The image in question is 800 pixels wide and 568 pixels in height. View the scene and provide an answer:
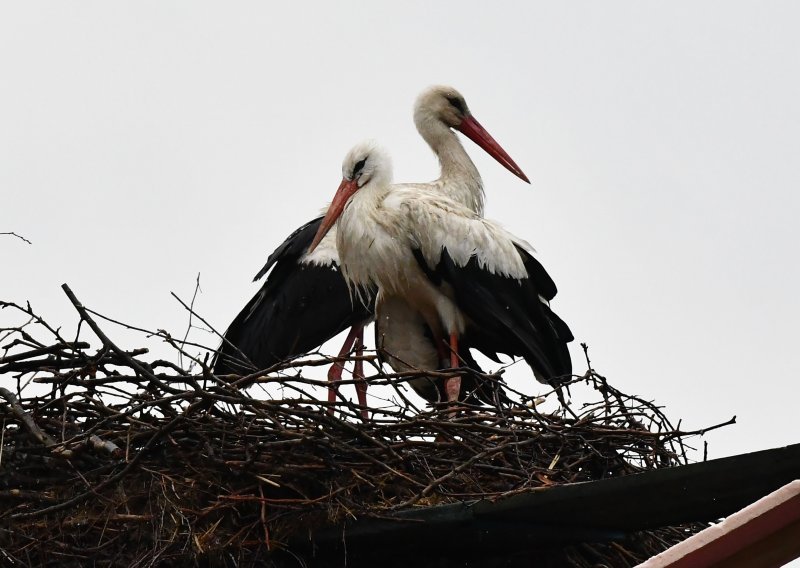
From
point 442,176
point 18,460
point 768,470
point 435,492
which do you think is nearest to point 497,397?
point 435,492

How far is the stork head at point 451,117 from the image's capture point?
7168mm

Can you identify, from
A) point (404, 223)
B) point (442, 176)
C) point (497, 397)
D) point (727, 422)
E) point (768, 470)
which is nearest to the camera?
point (768, 470)

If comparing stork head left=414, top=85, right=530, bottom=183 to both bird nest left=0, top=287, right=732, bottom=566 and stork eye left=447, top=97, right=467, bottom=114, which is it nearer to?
stork eye left=447, top=97, right=467, bottom=114

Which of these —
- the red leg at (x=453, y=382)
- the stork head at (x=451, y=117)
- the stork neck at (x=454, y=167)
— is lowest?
the red leg at (x=453, y=382)

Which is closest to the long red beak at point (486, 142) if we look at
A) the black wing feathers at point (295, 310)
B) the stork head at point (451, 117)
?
the stork head at point (451, 117)

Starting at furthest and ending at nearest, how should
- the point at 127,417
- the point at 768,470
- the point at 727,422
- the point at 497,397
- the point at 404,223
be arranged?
the point at 404,223
the point at 497,397
the point at 127,417
the point at 727,422
the point at 768,470

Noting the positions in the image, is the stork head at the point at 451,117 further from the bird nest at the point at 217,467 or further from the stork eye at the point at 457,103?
the bird nest at the point at 217,467

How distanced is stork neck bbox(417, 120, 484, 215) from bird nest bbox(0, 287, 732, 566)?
8.80 feet

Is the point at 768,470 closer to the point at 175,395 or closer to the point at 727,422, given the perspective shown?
the point at 727,422

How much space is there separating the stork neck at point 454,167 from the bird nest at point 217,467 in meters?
2.68

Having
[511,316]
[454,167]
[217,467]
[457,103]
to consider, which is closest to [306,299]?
[454,167]

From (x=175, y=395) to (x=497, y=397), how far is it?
3.39ft

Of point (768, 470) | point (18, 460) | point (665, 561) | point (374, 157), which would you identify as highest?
point (374, 157)

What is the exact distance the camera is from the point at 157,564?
12.7 ft
